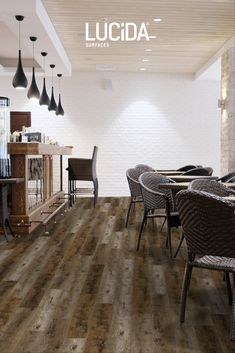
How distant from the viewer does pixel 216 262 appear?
2.59m

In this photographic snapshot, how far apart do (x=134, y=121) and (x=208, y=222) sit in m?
8.78

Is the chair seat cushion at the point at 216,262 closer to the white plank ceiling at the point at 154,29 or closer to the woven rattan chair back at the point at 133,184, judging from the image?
the woven rattan chair back at the point at 133,184

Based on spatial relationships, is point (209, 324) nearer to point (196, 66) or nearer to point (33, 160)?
point (33, 160)

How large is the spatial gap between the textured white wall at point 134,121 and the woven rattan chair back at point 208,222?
855 cm

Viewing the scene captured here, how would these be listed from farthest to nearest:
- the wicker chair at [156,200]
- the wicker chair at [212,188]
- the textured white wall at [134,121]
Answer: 1. the textured white wall at [134,121]
2. the wicker chair at [156,200]
3. the wicker chair at [212,188]

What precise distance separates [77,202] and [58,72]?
9.49ft

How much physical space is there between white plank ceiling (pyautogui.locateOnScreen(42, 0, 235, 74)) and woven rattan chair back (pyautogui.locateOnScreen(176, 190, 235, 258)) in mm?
4195

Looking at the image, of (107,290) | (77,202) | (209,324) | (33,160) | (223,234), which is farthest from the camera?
(77,202)

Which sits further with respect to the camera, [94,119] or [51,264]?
[94,119]

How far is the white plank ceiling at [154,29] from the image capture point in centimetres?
610

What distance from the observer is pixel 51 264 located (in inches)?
167

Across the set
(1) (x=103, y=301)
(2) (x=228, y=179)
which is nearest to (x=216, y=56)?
(2) (x=228, y=179)

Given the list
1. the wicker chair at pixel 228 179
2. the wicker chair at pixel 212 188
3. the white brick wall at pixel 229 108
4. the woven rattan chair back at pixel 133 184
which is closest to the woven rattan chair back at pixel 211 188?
the wicker chair at pixel 212 188

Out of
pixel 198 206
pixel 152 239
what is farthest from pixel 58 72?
pixel 198 206
